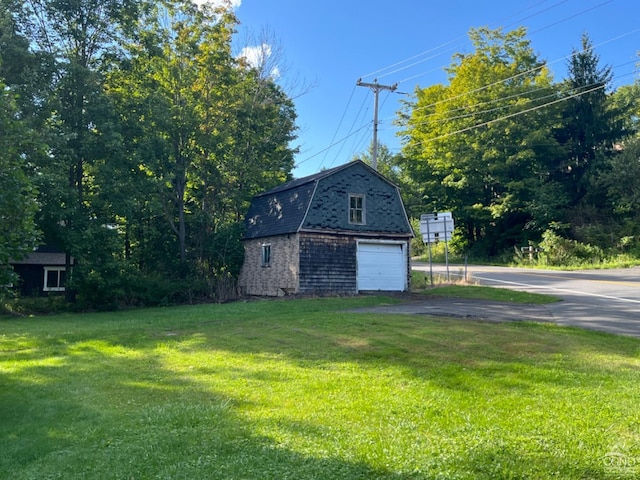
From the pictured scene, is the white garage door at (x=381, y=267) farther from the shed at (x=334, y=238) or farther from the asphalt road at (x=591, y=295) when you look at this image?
the asphalt road at (x=591, y=295)

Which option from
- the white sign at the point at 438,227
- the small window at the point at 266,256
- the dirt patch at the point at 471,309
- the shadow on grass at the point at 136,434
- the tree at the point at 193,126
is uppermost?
the tree at the point at 193,126

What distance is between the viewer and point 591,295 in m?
17.2

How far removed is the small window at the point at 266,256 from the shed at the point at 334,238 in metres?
0.05

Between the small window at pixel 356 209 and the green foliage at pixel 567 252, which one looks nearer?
the small window at pixel 356 209

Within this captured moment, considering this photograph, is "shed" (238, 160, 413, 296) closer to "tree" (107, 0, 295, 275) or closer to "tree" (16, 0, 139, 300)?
"tree" (107, 0, 295, 275)

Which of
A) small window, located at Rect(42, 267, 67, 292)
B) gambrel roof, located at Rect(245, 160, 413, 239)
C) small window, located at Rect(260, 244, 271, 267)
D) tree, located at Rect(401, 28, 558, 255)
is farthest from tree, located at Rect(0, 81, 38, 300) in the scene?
tree, located at Rect(401, 28, 558, 255)

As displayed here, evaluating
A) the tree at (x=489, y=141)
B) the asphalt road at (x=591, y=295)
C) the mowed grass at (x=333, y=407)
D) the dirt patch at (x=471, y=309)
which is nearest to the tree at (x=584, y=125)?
the tree at (x=489, y=141)

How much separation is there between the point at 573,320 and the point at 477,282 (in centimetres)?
1056

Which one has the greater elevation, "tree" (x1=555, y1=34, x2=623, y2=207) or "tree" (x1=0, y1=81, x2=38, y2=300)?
"tree" (x1=555, y1=34, x2=623, y2=207)

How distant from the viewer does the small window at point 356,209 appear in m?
22.1

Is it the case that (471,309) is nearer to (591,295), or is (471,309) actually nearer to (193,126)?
(591,295)

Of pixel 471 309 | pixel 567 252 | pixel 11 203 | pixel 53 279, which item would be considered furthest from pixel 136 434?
pixel 567 252

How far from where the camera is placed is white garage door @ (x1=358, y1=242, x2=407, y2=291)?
868 inches

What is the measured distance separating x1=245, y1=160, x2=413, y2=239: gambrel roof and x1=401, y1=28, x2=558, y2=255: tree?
17642mm
